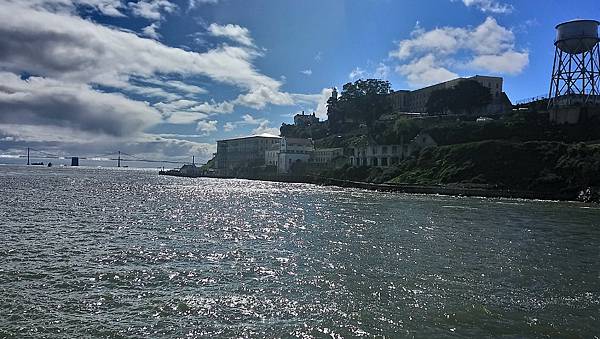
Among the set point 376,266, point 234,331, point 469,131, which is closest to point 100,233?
point 376,266

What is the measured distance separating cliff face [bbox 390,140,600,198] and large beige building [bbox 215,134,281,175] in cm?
8612

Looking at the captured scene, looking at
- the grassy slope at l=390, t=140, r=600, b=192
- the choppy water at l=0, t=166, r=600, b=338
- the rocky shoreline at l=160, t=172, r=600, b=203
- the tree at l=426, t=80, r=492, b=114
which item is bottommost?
the choppy water at l=0, t=166, r=600, b=338

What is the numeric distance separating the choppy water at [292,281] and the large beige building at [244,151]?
144m

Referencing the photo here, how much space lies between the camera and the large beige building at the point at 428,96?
121900 mm

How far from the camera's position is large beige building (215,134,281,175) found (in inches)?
7082

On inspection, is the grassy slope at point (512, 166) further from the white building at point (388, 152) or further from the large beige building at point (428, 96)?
the large beige building at point (428, 96)

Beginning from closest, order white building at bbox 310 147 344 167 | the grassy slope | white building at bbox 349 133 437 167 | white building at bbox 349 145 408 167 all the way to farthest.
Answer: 1. the grassy slope
2. white building at bbox 349 133 437 167
3. white building at bbox 349 145 408 167
4. white building at bbox 310 147 344 167

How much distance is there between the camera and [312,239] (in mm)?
29594

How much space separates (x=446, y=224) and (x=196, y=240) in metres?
20.5

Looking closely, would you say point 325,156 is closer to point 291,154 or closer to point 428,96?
point 291,154

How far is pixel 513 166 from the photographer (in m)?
85.1

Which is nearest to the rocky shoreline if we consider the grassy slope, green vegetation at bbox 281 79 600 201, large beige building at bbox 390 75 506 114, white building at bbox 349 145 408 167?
green vegetation at bbox 281 79 600 201

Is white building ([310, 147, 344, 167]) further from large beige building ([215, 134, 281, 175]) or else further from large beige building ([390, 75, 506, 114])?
large beige building ([390, 75, 506, 114])

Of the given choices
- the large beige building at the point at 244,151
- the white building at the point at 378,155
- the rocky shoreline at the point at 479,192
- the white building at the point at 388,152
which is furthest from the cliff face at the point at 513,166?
the large beige building at the point at 244,151
